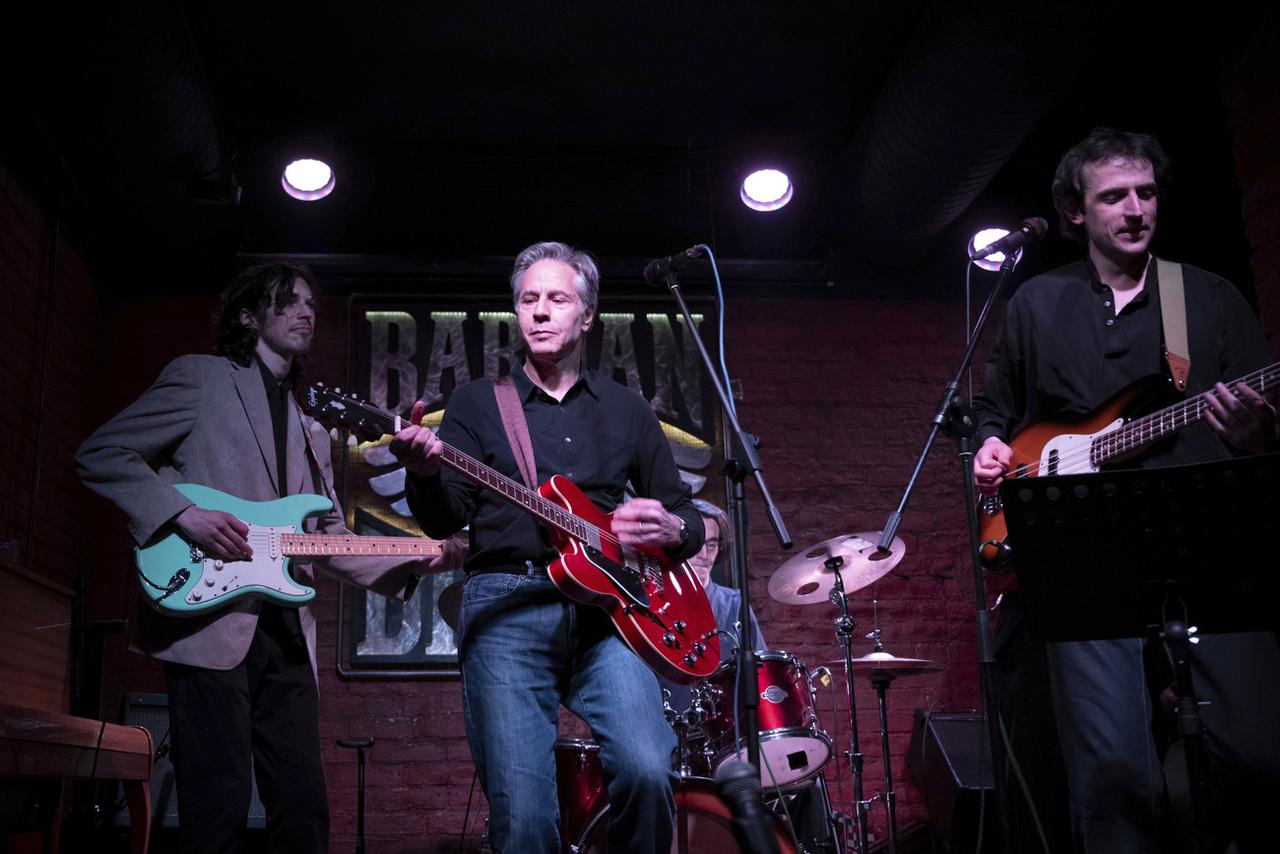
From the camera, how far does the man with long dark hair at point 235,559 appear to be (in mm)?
3156

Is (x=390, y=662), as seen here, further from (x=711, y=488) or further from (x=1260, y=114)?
(x=1260, y=114)

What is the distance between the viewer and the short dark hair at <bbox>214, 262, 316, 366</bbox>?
3881 millimetres

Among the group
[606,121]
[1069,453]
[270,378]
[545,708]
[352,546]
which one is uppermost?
[606,121]

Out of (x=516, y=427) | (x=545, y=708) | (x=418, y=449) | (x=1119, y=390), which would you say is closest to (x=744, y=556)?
(x=545, y=708)

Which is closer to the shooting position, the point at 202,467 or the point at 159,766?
the point at 202,467

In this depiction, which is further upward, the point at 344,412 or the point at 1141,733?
the point at 344,412

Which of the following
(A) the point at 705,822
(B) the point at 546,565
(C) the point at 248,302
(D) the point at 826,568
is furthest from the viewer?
(D) the point at 826,568

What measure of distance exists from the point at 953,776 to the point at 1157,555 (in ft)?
10.9

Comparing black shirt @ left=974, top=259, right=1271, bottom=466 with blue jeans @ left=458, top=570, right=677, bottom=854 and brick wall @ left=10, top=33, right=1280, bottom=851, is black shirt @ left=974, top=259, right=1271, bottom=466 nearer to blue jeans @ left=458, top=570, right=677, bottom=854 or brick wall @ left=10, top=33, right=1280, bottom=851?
blue jeans @ left=458, top=570, right=677, bottom=854

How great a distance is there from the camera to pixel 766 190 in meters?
6.39

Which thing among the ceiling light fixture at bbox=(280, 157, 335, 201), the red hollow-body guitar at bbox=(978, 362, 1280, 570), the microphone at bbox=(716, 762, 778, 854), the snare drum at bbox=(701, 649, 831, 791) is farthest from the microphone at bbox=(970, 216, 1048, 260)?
the ceiling light fixture at bbox=(280, 157, 335, 201)

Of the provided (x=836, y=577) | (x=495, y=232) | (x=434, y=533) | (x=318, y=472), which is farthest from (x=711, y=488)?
(x=434, y=533)

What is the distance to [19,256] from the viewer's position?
Result: 17.3ft

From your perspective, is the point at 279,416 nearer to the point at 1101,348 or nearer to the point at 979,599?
the point at 979,599
